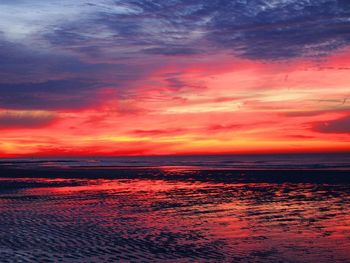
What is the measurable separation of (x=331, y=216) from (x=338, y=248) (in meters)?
6.94

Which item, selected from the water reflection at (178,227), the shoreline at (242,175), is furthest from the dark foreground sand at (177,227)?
the shoreline at (242,175)

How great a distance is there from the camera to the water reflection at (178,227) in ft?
48.7

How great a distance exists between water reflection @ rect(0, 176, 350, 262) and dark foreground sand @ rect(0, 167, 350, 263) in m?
0.03

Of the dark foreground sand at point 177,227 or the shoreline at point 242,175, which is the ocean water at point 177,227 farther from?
the shoreline at point 242,175

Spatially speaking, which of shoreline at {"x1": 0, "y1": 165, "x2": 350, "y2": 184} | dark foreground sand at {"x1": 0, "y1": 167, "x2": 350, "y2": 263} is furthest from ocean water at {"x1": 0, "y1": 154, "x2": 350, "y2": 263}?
shoreline at {"x1": 0, "y1": 165, "x2": 350, "y2": 184}

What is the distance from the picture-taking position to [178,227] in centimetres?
1969

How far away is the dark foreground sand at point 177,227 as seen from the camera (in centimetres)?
1480

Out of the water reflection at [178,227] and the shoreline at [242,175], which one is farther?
the shoreline at [242,175]

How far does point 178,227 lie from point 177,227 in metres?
0.04

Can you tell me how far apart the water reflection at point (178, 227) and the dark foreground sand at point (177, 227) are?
34 mm

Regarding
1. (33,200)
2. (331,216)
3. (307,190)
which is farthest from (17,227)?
(307,190)

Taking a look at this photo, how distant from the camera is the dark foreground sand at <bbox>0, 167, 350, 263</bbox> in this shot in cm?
1480

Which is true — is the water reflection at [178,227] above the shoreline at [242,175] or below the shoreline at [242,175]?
below

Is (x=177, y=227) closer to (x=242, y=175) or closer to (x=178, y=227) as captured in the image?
(x=178, y=227)
